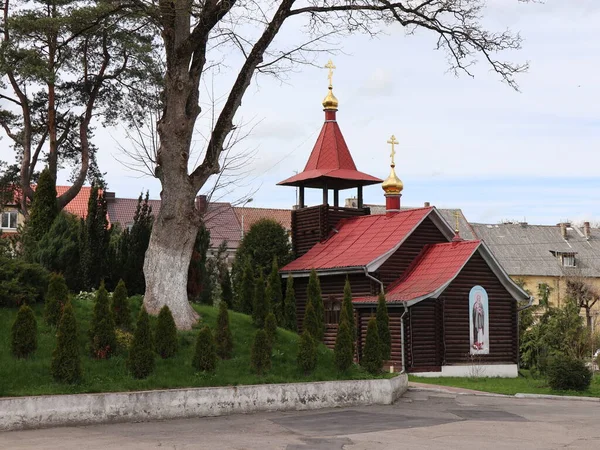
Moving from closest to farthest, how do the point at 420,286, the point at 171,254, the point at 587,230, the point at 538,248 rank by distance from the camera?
1. the point at 171,254
2. the point at 420,286
3. the point at 538,248
4. the point at 587,230

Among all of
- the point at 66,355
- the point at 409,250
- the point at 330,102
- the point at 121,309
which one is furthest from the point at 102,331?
the point at 330,102

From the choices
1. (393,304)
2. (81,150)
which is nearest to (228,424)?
(393,304)

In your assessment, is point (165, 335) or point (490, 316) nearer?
point (165, 335)

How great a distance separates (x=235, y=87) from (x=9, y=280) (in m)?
6.22

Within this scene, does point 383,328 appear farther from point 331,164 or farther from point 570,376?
point 331,164

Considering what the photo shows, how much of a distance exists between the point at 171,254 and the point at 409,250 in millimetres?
12690

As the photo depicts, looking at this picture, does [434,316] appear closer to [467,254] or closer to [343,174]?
[467,254]

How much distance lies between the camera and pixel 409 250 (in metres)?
29.0

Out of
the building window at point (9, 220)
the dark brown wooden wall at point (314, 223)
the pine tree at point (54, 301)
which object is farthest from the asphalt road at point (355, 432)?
the building window at point (9, 220)

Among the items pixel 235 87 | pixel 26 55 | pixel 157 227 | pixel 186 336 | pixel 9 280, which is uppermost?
pixel 26 55

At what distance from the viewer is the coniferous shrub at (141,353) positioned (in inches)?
598

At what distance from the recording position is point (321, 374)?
1745 centimetres

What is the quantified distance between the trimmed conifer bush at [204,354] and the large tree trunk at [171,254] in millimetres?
2046

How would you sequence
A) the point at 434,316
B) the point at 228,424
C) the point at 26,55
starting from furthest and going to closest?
the point at 434,316, the point at 26,55, the point at 228,424
